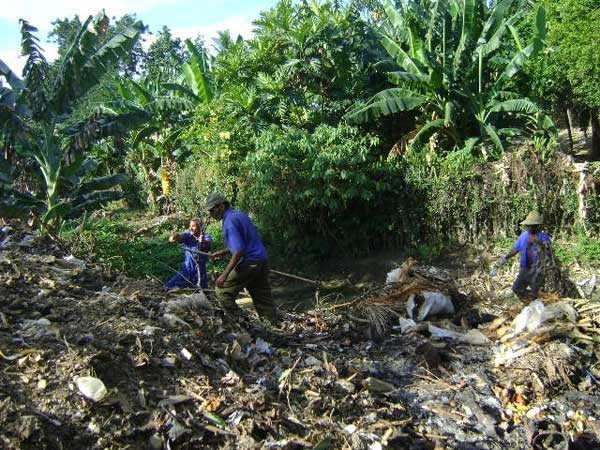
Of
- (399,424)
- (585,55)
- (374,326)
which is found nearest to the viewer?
(399,424)

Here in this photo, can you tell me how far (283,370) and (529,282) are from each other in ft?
12.1

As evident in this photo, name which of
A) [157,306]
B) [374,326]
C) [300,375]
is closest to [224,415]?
[300,375]

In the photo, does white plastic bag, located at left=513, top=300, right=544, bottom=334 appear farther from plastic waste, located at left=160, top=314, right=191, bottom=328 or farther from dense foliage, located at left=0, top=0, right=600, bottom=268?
dense foliage, located at left=0, top=0, right=600, bottom=268

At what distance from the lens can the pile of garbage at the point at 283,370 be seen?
349cm

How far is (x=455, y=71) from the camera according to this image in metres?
13.3

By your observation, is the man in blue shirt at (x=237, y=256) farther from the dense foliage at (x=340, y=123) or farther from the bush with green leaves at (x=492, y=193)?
the bush with green leaves at (x=492, y=193)

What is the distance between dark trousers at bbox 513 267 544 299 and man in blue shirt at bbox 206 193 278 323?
314cm

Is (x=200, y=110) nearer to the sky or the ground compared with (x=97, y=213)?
nearer to the sky

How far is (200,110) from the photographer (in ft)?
42.1

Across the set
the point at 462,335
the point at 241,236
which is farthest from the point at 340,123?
the point at 462,335

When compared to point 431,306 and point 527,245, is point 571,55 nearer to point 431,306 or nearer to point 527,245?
point 527,245

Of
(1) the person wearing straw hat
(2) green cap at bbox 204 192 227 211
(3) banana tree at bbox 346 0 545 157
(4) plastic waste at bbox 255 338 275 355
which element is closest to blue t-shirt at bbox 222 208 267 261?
(2) green cap at bbox 204 192 227 211

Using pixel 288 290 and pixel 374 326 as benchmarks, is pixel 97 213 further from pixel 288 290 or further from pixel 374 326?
pixel 374 326

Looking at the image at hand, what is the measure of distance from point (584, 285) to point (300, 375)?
581 cm
